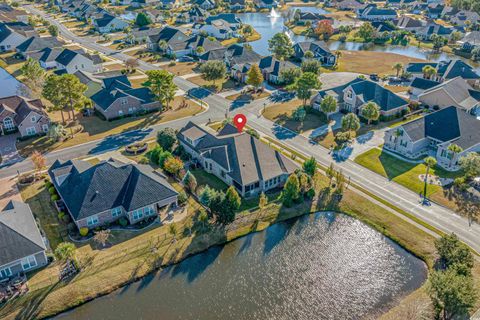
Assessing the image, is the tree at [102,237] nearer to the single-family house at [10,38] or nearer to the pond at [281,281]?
the pond at [281,281]

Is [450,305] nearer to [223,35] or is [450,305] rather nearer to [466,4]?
[223,35]

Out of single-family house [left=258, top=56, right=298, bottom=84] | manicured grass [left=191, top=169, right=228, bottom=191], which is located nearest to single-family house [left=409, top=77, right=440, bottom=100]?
single-family house [left=258, top=56, right=298, bottom=84]

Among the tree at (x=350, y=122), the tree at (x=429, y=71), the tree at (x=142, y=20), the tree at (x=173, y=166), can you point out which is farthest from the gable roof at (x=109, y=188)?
the tree at (x=142, y=20)

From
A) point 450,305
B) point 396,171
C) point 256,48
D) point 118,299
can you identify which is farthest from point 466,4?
point 118,299

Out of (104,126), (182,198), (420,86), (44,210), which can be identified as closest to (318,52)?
(420,86)

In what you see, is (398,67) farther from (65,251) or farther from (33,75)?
(65,251)

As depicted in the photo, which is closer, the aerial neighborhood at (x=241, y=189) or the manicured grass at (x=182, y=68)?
the aerial neighborhood at (x=241, y=189)
